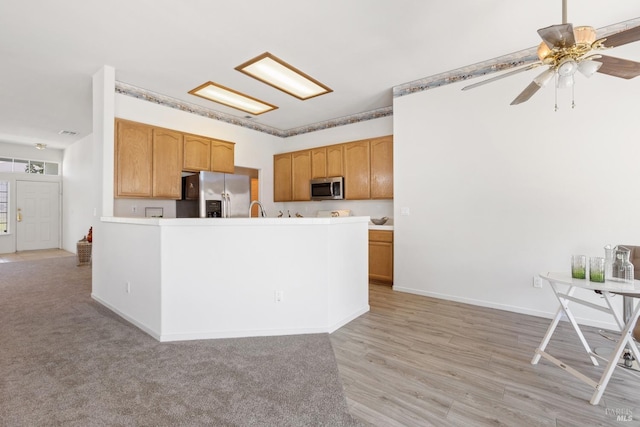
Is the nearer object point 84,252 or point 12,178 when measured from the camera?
point 84,252

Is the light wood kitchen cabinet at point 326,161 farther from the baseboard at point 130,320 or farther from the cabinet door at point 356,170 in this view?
→ the baseboard at point 130,320

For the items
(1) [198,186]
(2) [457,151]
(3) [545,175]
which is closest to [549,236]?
(3) [545,175]

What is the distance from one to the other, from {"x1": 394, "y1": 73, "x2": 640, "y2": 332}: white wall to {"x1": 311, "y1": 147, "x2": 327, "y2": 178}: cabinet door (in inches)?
66.3

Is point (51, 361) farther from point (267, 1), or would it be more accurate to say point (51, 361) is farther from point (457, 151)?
point (457, 151)

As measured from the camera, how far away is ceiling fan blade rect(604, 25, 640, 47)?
1.75 metres

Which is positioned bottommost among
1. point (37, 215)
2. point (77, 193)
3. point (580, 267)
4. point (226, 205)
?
point (580, 267)

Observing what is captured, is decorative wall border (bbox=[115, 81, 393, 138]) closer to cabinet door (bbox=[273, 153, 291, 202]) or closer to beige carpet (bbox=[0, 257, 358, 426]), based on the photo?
cabinet door (bbox=[273, 153, 291, 202])

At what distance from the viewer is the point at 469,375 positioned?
2.06 m

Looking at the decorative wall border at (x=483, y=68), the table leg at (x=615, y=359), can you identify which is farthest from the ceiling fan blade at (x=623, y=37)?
the table leg at (x=615, y=359)

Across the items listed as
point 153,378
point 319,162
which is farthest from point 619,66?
point 319,162

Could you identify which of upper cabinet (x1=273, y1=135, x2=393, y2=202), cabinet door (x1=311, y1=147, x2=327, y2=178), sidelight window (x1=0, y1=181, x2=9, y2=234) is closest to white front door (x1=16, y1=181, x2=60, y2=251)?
sidelight window (x1=0, y1=181, x2=9, y2=234)

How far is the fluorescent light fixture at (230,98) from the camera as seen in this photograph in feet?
13.8

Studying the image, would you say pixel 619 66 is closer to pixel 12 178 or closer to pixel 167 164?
pixel 167 164

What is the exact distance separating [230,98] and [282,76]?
1169mm
